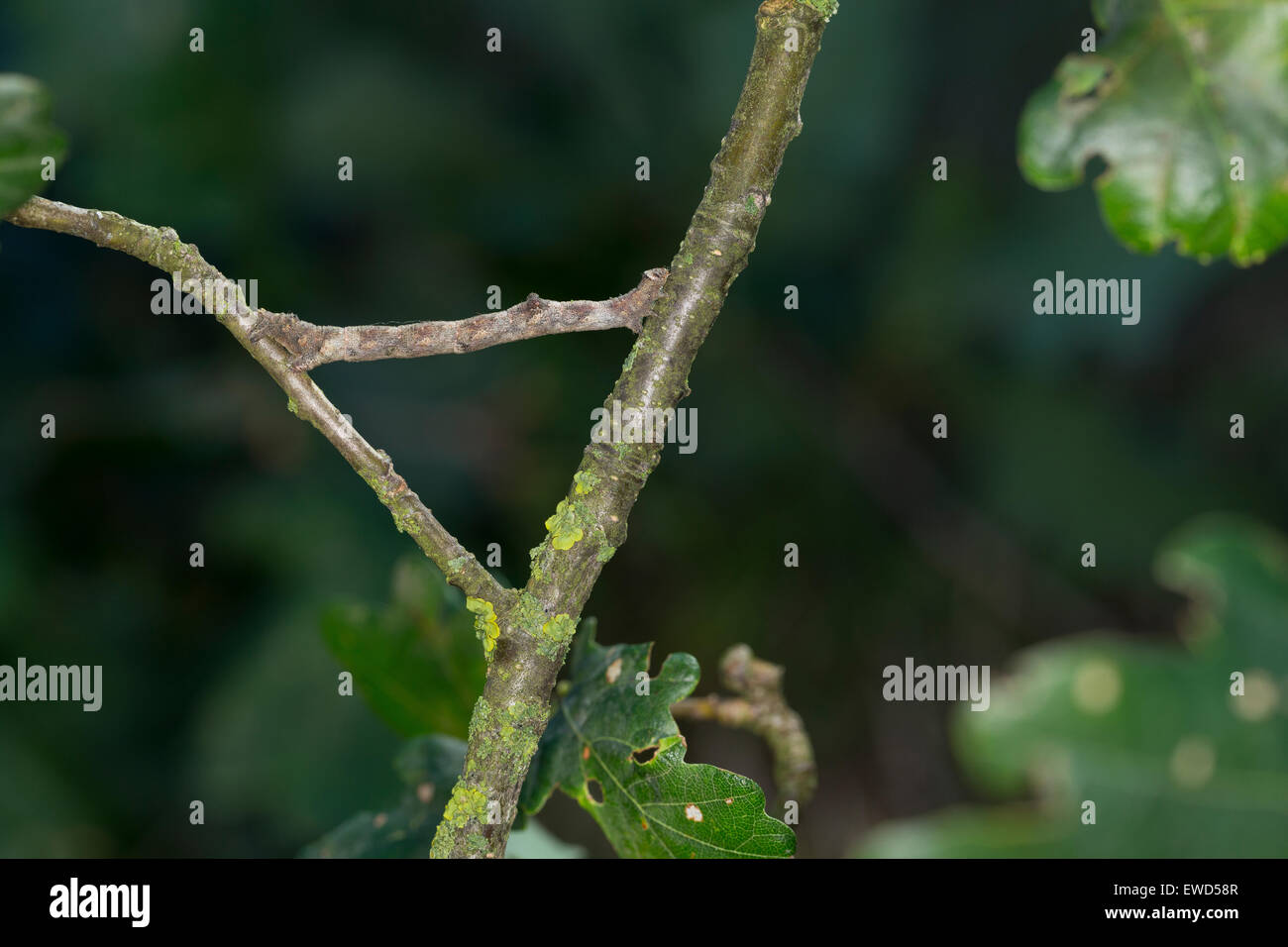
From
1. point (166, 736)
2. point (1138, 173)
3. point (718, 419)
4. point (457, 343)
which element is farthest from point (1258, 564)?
point (166, 736)

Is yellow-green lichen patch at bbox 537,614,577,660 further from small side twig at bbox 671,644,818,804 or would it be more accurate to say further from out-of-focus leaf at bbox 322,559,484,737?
out-of-focus leaf at bbox 322,559,484,737

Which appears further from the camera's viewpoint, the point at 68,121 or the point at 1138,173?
the point at 68,121

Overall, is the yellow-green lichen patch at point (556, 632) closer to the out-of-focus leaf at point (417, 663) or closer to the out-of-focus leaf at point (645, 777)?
the out-of-focus leaf at point (645, 777)

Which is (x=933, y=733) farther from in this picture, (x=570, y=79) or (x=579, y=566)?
(x=579, y=566)

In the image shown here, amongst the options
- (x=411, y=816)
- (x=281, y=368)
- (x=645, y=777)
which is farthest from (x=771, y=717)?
(x=281, y=368)

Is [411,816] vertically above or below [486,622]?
below

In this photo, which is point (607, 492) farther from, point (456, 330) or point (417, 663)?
point (417, 663)
